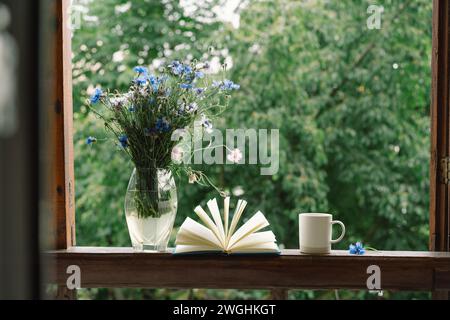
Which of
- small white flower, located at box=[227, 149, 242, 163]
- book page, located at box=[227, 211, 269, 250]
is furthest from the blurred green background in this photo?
book page, located at box=[227, 211, 269, 250]

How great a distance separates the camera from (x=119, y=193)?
3.04m

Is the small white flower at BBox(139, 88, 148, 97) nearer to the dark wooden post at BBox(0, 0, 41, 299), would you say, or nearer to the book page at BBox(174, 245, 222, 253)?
the book page at BBox(174, 245, 222, 253)

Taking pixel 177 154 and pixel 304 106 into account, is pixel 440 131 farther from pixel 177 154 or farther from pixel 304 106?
pixel 304 106

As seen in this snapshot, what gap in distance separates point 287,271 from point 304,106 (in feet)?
5.13

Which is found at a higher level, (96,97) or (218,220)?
(96,97)

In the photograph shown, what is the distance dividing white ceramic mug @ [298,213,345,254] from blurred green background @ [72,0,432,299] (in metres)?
1.28

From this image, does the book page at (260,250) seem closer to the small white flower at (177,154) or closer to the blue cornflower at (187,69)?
the small white flower at (177,154)

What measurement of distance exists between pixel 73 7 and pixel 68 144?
49 centimetres

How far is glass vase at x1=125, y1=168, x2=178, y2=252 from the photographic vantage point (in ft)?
5.09

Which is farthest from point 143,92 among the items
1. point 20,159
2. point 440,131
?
point 20,159

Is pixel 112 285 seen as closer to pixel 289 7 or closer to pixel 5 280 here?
pixel 5 280

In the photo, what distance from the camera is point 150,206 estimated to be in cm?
155

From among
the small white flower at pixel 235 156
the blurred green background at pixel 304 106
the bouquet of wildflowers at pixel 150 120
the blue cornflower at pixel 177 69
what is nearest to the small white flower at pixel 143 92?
the bouquet of wildflowers at pixel 150 120

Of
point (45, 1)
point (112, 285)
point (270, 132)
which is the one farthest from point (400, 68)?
point (45, 1)
